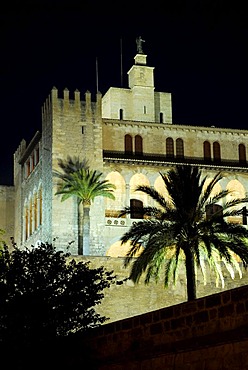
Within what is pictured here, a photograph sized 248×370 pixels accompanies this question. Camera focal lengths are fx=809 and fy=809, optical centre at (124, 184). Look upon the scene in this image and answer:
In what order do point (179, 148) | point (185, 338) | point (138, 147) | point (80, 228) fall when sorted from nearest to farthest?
point (185, 338), point (80, 228), point (138, 147), point (179, 148)

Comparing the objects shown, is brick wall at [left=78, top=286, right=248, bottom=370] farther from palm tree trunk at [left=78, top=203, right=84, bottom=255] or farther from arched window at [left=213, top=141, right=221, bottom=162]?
arched window at [left=213, top=141, right=221, bottom=162]

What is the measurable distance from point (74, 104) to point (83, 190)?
599 cm

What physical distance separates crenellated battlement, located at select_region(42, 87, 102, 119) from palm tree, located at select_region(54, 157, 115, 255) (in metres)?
3.64

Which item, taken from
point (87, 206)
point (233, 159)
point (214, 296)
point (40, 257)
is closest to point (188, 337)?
point (214, 296)

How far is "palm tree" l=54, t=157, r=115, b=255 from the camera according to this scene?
43.4 m

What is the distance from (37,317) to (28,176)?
33859mm

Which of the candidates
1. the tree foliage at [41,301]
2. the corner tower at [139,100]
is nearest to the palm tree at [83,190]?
the corner tower at [139,100]

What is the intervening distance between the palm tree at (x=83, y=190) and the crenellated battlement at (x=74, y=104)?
3643 millimetres

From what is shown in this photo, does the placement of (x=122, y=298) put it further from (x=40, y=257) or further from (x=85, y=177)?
(x=40, y=257)

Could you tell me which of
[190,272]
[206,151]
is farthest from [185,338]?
[206,151]

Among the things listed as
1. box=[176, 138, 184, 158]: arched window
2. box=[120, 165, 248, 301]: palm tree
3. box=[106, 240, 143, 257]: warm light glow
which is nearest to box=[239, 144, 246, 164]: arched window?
box=[176, 138, 184, 158]: arched window

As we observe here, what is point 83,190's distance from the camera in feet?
142

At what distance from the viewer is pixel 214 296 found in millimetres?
11172

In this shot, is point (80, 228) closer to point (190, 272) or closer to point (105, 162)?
point (105, 162)
